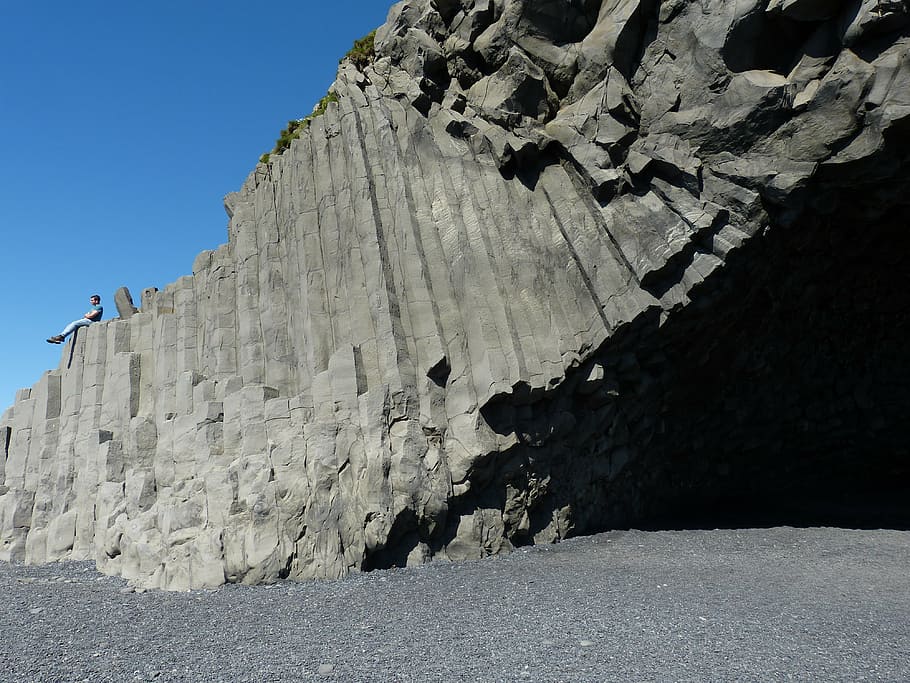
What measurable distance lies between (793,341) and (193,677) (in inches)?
Result: 506

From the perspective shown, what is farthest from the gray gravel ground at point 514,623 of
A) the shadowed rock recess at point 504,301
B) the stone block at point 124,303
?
the stone block at point 124,303

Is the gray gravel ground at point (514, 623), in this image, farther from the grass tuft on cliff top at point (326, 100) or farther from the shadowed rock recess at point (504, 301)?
the grass tuft on cliff top at point (326, 100)

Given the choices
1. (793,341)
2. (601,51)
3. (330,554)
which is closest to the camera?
(330,554)

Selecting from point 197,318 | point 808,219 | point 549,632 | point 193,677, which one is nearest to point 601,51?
point 808,219

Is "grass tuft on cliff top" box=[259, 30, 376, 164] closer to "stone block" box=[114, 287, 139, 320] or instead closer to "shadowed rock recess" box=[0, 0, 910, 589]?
"shadowed rock recess" box=[0, 0, 910, 589]

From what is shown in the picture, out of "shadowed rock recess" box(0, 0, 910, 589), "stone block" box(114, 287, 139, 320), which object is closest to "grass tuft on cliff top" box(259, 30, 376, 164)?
"shadowed rock recess" box(0, 0, 910, 589)

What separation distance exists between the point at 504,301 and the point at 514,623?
18.4 ft

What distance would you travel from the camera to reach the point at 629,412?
Answer: 42.2 feet

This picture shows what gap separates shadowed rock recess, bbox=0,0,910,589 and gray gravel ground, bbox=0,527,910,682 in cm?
120

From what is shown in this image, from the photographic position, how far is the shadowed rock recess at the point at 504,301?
10.8 metres

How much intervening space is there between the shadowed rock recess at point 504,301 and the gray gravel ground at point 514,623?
3.95 ft

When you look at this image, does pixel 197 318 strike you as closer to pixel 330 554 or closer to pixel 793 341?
pixel 330 554

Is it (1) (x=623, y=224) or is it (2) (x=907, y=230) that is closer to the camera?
(1) (x=623, y=224)

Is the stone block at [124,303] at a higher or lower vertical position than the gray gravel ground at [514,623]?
higher
